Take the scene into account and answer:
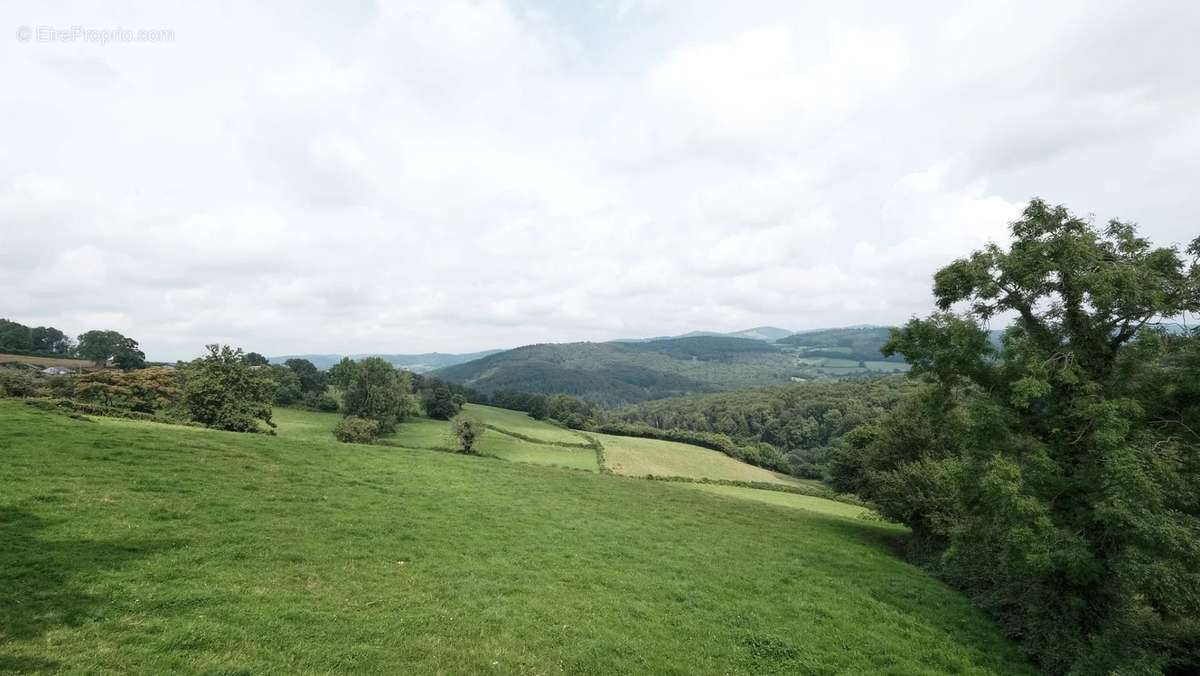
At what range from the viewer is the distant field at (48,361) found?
7806 centimetres

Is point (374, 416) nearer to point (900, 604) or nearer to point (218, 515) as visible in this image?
point (218, 515)

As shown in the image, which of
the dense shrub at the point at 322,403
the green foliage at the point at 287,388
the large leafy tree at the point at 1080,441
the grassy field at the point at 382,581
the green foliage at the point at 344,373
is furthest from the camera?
the green foliage at the point at 287,388

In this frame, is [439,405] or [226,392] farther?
[439,405]

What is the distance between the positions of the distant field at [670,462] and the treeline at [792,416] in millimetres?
19138

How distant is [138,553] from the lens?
12445 mm

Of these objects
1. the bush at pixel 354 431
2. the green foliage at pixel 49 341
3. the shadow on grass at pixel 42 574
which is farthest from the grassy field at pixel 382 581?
the green foliage at pixel 49 341

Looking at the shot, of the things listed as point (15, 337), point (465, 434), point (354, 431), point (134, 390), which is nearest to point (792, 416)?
point (465, 434)

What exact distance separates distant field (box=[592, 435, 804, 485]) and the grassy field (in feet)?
116

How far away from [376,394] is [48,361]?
76.0 metres

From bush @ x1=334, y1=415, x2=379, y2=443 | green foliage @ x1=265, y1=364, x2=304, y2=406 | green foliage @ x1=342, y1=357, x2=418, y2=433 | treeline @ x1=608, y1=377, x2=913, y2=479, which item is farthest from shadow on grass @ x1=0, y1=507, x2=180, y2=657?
treeline @ x1=608, y1=377, x2=913, y2=479

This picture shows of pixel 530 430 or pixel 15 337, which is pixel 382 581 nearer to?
pixel 530 430

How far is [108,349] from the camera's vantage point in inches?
3565

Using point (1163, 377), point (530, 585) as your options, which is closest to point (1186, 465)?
point (1163, 377)

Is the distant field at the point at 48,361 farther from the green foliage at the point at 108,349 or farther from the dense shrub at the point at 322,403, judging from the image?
the dense shrub at the point at 322,403
